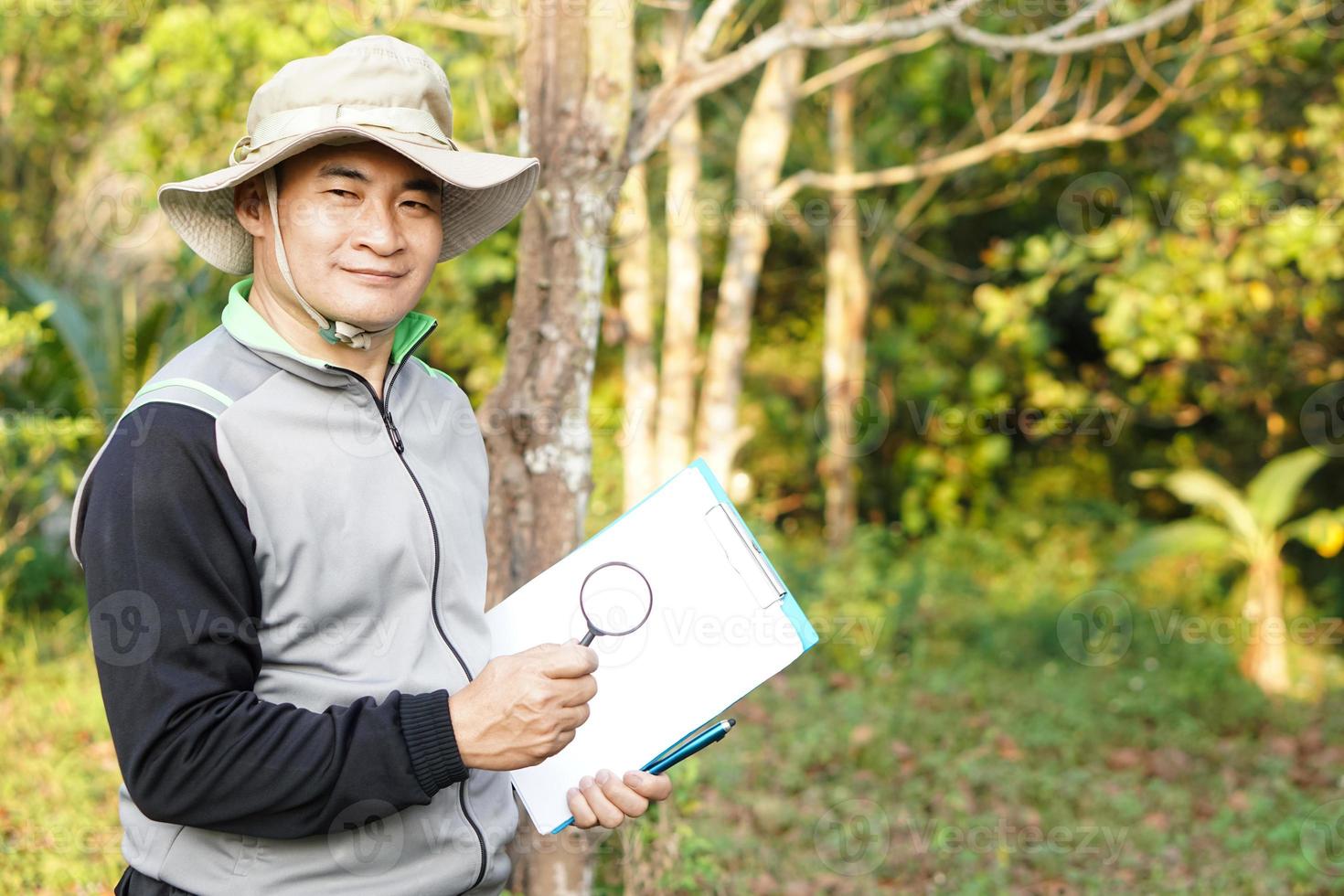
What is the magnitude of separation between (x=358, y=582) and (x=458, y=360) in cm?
1003

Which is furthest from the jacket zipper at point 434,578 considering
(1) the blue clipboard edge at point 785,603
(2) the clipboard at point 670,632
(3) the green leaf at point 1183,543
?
(3) the green leaf at point 1183,543

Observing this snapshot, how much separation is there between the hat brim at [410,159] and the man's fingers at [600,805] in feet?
2.80

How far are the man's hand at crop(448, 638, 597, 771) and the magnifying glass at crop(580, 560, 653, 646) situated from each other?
35 cm

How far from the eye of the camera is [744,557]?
1996mm

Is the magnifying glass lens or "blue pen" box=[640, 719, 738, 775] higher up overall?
the magnifying glass lens

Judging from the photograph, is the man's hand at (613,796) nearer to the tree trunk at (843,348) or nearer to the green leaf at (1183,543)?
the green leaf at (1183,543)

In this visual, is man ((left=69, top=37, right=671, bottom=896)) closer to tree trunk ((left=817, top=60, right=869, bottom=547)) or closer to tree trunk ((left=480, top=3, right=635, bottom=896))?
tree trunk ((left=480, top=3, right=635, bottom=896))

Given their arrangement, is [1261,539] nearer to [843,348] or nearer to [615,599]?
[843,348]

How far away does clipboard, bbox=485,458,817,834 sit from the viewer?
6.41 ft

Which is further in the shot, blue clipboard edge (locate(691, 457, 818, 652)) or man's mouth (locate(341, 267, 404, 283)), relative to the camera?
blue clipboard edge (locate(691, 457, 818, 652))

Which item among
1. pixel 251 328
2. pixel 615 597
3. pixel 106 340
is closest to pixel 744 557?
pixel 615 597

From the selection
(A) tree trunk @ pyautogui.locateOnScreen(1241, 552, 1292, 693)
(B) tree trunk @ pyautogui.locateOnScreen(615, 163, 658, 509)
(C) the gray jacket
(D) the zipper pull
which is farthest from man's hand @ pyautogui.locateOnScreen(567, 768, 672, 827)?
(A) tree trunk @ pyautogui.locateOnScreen(1241, 552, 1292, 693)

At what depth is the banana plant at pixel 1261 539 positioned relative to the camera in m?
7.57

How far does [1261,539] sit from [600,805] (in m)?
7.35
